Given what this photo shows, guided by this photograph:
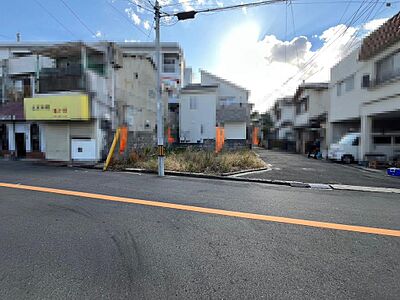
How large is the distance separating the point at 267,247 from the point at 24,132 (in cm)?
1915

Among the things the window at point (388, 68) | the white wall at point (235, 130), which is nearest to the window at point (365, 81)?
the window at point (388, 68)

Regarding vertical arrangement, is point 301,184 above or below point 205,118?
below

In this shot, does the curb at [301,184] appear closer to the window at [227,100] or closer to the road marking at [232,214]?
the road marking at [232,214]

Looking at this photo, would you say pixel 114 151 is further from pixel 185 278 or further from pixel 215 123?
pixel 215 123

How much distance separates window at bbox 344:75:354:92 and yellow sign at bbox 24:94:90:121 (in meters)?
16.1

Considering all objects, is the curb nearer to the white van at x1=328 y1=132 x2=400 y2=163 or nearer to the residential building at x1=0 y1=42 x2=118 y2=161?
the residential building at x1=0 y1=42 x2=118 y2=161

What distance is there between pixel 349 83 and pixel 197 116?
42.5 ft

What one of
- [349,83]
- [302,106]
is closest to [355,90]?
[349,83]

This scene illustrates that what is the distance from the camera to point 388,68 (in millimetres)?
12570

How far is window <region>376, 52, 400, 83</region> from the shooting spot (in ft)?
38.8

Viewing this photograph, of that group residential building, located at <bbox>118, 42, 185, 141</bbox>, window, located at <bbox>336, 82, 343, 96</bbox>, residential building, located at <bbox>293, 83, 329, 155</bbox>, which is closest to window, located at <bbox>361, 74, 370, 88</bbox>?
window, located at <bbox>336, 82, 343, 96</bbox>

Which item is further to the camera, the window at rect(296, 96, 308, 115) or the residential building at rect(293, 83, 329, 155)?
the window at rect(296, 96, 308, 115)

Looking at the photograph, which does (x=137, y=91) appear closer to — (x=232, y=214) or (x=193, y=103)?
(x=193, y=103)

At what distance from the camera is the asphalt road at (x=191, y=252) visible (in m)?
2.50
